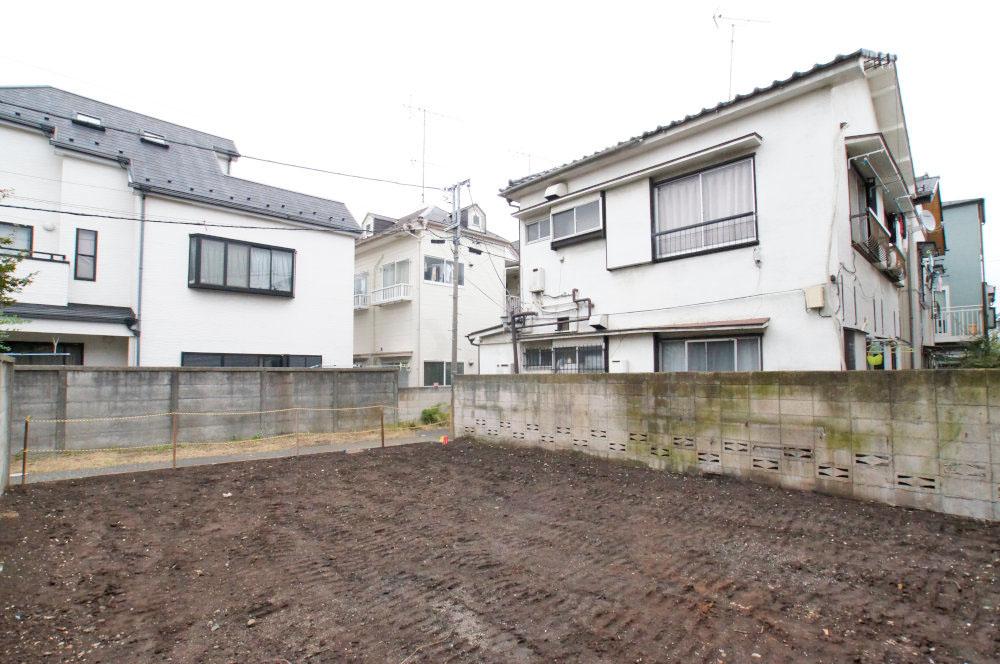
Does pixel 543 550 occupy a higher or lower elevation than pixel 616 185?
lower

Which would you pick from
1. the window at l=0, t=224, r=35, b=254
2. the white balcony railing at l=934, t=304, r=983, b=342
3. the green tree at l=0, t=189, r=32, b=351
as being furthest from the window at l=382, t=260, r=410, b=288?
the white balcony railing at l=934, t=304, r=983, b=342

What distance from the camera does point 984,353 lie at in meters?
10.6

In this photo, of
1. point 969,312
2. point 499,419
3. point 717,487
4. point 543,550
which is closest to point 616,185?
point 499,419

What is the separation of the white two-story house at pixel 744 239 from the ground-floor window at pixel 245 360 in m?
6.98

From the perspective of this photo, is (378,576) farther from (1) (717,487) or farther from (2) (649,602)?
(1) (717,487)

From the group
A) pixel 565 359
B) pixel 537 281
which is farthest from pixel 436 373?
pixel 565 359

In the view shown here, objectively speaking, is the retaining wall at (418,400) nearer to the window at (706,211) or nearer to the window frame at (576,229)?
the window frame at (576,229)

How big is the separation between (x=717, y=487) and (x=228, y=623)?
499 cm

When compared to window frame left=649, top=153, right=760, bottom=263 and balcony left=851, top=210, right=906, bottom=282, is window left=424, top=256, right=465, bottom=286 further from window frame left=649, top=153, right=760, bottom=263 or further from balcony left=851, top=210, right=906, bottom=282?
balcony left=851, top=210, right=906, bottom=282

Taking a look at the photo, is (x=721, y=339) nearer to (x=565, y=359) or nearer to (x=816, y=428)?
(x=816, y=428)

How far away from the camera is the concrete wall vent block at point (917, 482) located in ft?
15.1

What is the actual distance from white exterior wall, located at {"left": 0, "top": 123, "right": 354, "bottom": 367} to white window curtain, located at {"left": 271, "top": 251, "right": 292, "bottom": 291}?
0.52 metres

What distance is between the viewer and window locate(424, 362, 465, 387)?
18.5 meters

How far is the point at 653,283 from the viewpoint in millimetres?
9070
